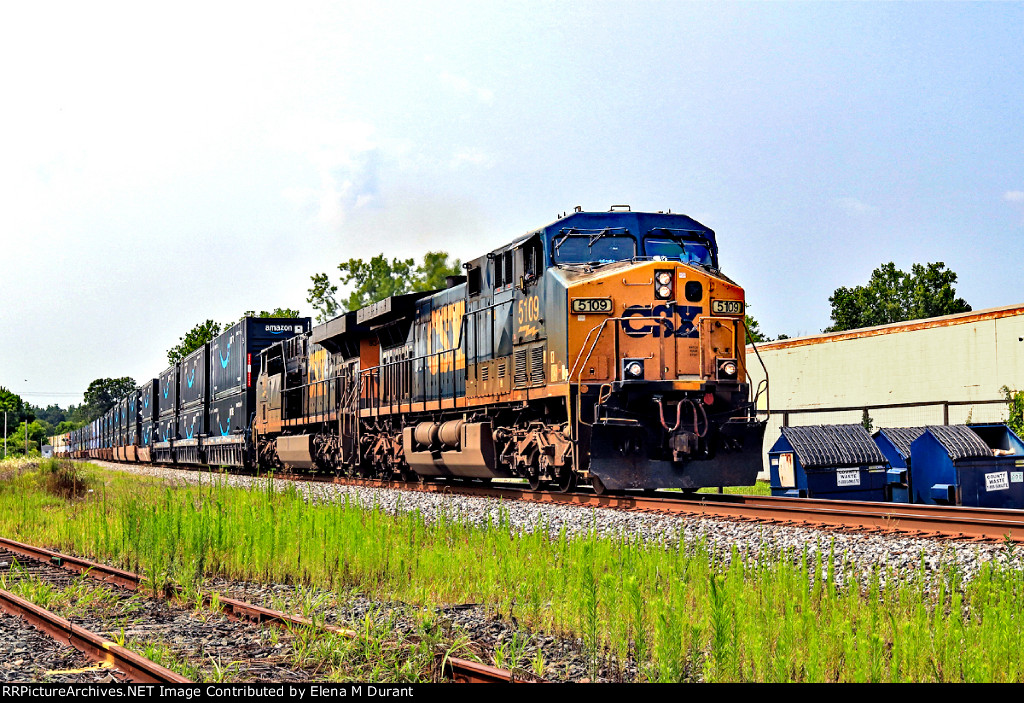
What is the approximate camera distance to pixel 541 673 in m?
4.88

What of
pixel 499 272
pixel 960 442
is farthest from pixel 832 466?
pixel 499 272

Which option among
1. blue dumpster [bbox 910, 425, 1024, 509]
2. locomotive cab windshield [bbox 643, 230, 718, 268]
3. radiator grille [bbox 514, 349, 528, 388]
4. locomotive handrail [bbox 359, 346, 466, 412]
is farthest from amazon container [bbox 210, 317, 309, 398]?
blue dumpster [bbox 910, 425, 1024, 509]

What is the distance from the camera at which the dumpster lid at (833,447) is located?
564 inches

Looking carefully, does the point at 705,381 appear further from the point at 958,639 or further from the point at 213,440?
the point at 213,440

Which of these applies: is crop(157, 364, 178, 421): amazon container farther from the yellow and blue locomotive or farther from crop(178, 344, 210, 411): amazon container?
the yellow and blue locomotive

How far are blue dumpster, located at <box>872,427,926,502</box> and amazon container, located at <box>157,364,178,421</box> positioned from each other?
30.7 metres

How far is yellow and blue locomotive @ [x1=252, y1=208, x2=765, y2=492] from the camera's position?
493 inches

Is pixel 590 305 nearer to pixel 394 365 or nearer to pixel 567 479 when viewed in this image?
pixel 567 479

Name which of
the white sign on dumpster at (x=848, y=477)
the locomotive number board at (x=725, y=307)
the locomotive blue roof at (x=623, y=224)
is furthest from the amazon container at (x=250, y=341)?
the white sign on dumpster at (x=848, y=477)

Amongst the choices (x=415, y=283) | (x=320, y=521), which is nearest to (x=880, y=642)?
(x=320, y=521)

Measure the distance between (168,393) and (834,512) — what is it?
35.0 metres

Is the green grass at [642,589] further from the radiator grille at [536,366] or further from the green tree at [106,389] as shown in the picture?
the green tree at [106,389]

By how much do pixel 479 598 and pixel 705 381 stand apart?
642 cm

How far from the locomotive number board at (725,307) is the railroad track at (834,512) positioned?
2.49m
